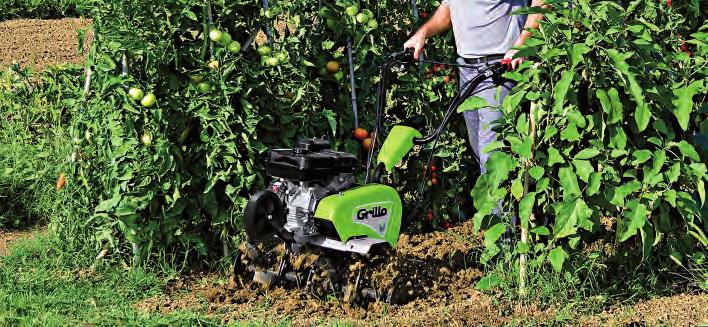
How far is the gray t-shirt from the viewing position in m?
4.68

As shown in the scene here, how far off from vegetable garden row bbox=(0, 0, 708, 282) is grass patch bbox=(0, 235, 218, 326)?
0.48 ft

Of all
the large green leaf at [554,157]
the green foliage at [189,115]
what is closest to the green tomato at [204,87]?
the green foliage at [189,115]

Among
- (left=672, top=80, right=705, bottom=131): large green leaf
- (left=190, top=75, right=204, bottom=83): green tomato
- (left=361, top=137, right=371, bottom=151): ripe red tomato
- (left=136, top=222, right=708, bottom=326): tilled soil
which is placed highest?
(left=190, top=75, right=204, bottom=83): green tomato

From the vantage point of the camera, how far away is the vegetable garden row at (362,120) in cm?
407

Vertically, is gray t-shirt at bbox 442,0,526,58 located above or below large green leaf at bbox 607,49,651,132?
above

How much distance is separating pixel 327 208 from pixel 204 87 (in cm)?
96

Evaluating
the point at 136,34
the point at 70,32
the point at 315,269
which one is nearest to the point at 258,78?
the point at 136,34

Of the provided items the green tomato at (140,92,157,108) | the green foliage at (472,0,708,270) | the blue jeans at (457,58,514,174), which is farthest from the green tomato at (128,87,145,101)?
the green foliage at (472,0,708,270)

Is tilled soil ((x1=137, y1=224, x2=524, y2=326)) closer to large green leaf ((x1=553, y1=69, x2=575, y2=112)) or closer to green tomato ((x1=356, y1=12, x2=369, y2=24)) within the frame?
large green leaf ((x1=553, y1=69, x2=575, y2=112))

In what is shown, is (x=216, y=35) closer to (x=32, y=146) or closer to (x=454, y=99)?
(x=454, y=99)

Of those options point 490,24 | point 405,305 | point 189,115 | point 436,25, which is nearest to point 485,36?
point 490,24

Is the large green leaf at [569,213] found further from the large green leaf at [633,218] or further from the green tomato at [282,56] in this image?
the green tomato at [282,56]

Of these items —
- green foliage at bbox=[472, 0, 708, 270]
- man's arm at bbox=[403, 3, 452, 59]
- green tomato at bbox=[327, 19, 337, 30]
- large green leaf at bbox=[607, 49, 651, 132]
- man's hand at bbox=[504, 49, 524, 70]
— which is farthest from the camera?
green tomato at bbox=[327, 19, 337, 30]

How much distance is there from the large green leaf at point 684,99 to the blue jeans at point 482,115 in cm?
77
